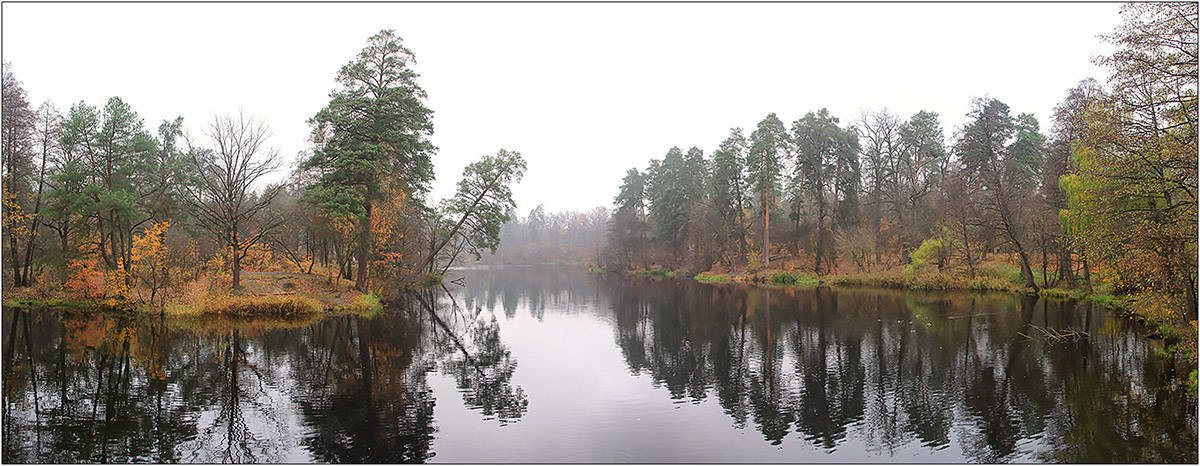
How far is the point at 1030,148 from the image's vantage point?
39094 millimetres

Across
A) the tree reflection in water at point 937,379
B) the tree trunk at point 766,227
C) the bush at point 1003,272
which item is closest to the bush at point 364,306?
the tree reflection in water at point 937,379

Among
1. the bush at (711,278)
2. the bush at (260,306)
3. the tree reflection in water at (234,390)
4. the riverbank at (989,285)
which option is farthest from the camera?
the bush at (711,278)

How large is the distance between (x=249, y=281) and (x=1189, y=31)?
29.8 m

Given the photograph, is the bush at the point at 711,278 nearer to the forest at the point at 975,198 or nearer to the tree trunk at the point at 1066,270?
the forest at the point at 975,198

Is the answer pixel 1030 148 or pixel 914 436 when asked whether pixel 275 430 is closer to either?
pixel 914 436

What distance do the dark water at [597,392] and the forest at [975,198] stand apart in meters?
3.17

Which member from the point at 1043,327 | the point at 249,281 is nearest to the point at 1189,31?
Result: the point at 1043,327

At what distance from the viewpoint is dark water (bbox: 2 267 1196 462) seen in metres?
8.30

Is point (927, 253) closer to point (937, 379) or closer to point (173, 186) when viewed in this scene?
point (937, 379)

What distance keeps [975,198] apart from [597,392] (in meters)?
29.5

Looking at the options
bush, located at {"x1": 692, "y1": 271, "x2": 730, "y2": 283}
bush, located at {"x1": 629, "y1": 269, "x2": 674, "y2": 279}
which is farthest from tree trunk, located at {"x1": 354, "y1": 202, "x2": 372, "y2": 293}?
bush, located at {"x1": 629, "y1": 269, "x2": 674, "y2": 279}

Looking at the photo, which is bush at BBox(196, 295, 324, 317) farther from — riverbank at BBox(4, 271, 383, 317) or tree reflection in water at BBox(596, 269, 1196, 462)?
tree reflection in water at BBox(596, 269, 1196, 462)

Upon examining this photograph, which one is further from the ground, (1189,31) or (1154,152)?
(1189,31)

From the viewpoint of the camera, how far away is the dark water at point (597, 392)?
27.2ft
